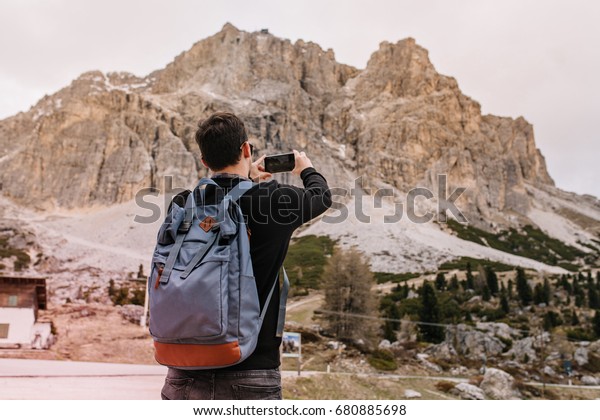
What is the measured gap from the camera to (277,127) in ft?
280

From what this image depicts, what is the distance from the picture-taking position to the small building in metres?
12.7

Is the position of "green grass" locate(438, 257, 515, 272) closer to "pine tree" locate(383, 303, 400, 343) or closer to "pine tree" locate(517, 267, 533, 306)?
"pine tree" locate(517, 267, 533, 306)

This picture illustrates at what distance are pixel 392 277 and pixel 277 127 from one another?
143ft

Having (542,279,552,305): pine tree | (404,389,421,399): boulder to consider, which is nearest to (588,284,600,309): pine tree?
(542,279,552,305): pine tree

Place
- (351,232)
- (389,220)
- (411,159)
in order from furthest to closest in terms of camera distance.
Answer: (411,159), (389,220), (351,232)

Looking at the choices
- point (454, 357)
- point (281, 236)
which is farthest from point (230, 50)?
point (281, 236)

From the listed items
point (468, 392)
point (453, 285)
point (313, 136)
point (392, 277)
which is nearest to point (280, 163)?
point (468, 392)

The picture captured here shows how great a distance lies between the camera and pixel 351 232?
210 feet

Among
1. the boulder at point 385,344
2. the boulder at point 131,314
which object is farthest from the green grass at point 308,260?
the boulder at point 131,314

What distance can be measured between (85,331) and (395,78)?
9922 centimetres

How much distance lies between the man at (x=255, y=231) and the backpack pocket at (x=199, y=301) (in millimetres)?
138

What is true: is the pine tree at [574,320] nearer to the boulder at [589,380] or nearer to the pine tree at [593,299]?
the pine tree at [593,299]

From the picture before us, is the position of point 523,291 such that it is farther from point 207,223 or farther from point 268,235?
point 207,223

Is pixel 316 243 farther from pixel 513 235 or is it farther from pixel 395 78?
pixel 395 78
